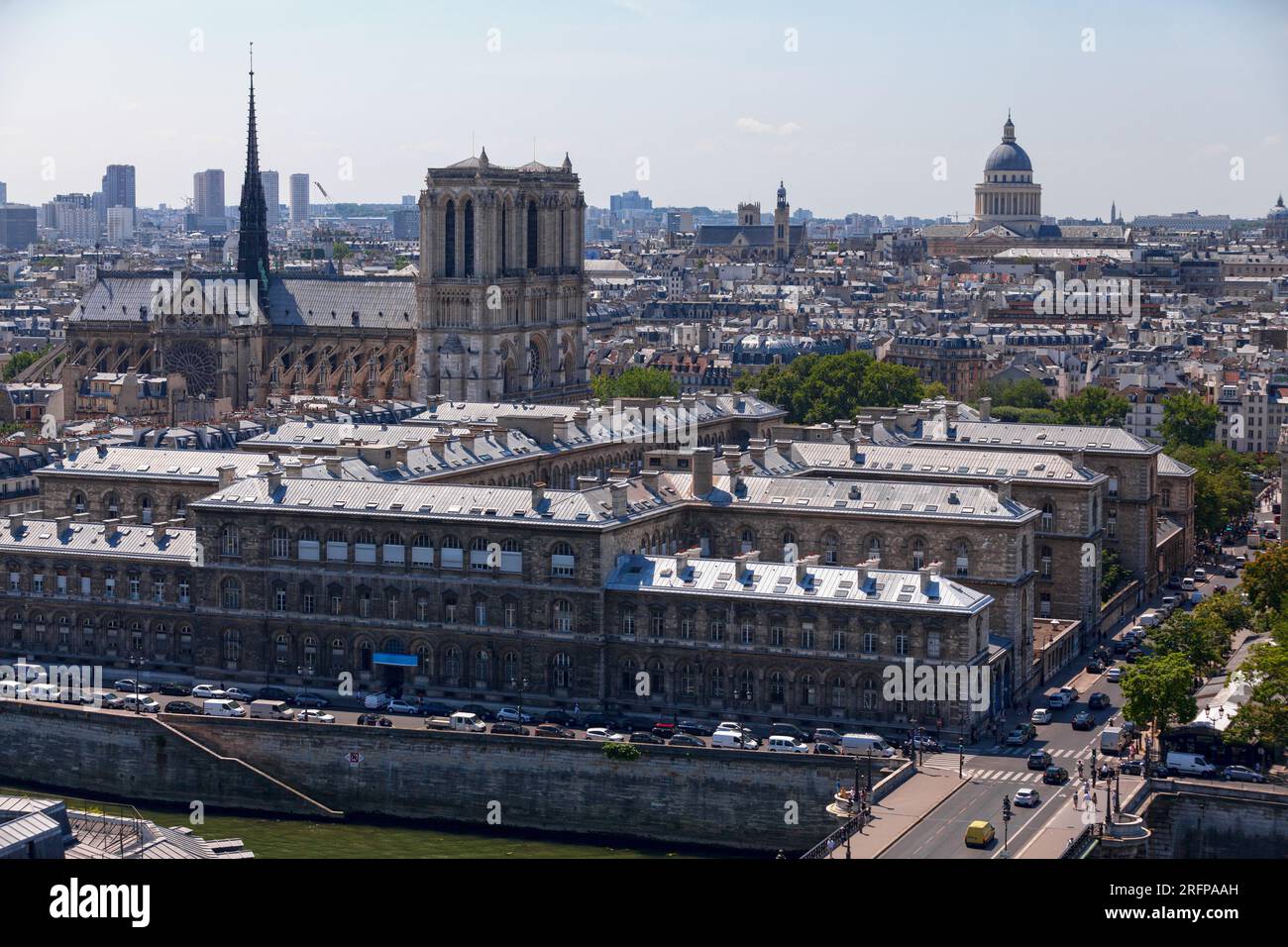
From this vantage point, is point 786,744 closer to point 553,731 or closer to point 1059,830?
point 553,731

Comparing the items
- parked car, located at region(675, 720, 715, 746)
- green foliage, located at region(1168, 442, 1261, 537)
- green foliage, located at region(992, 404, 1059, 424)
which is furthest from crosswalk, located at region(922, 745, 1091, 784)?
green foliage, located at region(992, 404, 1059, 424)

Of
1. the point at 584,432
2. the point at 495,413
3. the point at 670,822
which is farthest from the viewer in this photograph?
the point at 495,413

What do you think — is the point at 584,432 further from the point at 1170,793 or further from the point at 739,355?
the point at 739,355

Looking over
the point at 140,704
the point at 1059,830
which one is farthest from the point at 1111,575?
the point at 140,704

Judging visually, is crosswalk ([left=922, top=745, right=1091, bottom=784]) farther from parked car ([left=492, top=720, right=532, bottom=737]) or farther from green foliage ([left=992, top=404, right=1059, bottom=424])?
green foliage ([left=992, top=404, right=1059, bottom=424])

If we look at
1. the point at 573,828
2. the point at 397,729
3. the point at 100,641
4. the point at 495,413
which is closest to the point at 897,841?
the point at 573,828

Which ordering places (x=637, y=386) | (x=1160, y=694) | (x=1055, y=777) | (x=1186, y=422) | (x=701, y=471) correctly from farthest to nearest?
(x=637, y=386), (x=1186, y=422), (x=701, y=471), (x=1160, y=694), (x=1055, y=777)
